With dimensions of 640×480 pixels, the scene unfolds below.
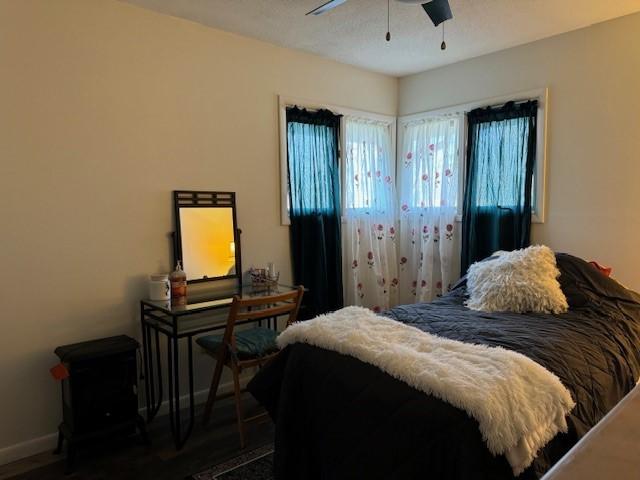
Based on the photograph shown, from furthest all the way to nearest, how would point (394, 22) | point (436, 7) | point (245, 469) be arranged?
point (394, 22) < point (245, 469) < point (436, 7)

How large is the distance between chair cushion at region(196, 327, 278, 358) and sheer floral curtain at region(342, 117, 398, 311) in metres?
1.27

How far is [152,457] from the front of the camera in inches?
95.3

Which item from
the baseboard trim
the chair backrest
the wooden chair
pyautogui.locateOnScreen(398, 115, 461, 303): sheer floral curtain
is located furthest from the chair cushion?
pyautogui.locateOnScreen(398, 115, 461, 303): sheer floral curtain

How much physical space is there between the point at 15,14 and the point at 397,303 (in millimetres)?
3585

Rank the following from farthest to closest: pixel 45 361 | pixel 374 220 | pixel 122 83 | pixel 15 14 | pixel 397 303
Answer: pixel 397 303 → pixel 374 220 → pixel 122 83 → pixel 45 361 → pixel 15 14

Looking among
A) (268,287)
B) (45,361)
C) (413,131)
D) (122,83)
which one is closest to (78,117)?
(122,83)

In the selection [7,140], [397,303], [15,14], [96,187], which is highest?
[15,14]

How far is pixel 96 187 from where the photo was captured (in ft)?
8.55

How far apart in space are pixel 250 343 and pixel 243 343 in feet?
0.14

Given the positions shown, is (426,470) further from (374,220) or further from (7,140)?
(374,220)

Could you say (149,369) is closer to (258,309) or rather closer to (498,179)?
(258,309)

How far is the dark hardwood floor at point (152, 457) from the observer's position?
2.27m

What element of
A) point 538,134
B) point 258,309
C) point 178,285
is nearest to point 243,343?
point 258,309

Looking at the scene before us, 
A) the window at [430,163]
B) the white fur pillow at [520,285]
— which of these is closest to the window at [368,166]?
the window at [430,163]
